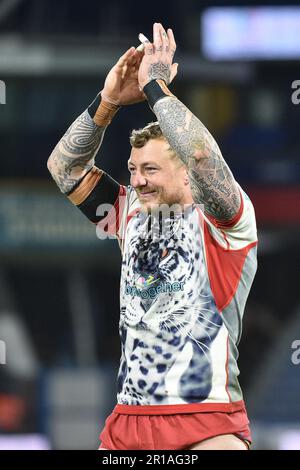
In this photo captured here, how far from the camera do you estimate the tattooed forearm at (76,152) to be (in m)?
5.29

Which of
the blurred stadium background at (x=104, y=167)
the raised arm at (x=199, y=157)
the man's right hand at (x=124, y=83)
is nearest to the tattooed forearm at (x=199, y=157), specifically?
the raised arm at (x=199, y=157)

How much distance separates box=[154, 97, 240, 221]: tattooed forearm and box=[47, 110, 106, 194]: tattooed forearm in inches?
23.0

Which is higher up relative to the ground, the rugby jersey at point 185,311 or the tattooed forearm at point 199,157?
the tattooed forearm at point 199,157

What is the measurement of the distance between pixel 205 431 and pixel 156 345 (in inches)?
16.5

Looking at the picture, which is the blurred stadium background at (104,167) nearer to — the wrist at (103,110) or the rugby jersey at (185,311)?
the wrist at (103,110)

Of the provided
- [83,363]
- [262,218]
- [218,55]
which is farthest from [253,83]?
[83,363]

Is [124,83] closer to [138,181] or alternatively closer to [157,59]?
[157,59]

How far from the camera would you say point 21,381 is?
14211 mm

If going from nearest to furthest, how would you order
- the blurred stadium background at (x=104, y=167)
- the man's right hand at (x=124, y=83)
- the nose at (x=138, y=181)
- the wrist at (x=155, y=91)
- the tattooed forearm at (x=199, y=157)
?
the tattooed forearm at (x=199, y=157)
the wrist at (x=155, y=91)
the nose at (x=138, y=181)
the man's right hand at (x=124, y=83)
the blurred stadium background at (x=104, y=167)

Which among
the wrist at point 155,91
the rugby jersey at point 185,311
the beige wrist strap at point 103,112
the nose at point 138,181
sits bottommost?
the rugby jersey at point 185,311

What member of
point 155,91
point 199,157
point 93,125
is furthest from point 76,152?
point 199,157

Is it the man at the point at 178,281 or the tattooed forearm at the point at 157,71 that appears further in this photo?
the tattooed forearm at the point at 157,71

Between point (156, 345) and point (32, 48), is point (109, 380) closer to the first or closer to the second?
point (32, 48)

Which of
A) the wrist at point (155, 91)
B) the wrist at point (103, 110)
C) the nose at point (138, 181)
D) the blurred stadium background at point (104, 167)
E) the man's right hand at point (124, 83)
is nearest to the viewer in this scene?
the wrist at point (155, 91)
